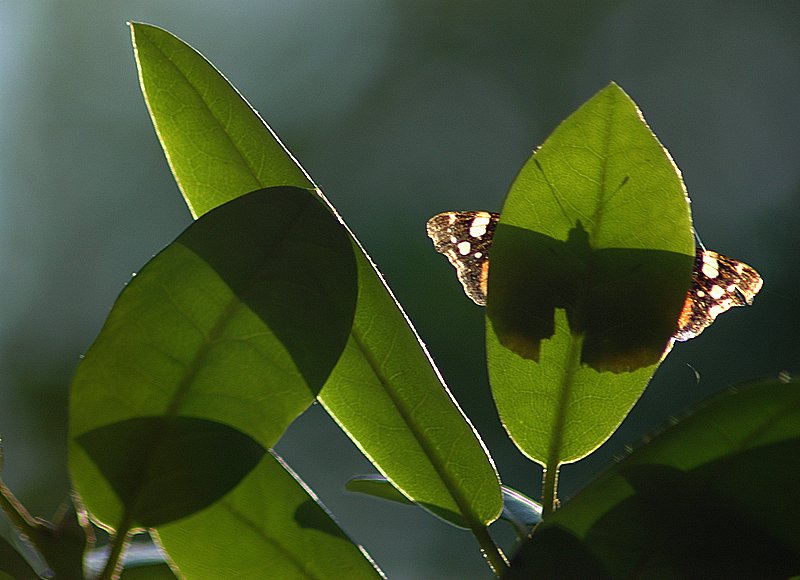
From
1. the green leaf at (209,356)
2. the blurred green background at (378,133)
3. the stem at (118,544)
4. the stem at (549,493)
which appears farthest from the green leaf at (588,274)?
the blurred green background at (378,133)

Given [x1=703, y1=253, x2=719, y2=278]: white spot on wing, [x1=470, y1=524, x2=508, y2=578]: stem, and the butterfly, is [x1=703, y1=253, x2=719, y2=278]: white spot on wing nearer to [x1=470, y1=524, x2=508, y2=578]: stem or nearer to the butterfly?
the butterfly

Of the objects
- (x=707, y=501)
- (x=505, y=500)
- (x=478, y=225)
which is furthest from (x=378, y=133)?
(x=707, y=501)

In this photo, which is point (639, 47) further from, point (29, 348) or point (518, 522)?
point (518, 522)

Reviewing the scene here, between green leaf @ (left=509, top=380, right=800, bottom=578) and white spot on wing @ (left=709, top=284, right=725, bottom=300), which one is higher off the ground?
green leaf @ (left=509, top=380, right=800, bottom=578)

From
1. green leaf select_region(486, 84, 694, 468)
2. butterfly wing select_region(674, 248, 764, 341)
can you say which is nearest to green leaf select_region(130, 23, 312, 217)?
green leaf select_region(486, 84, 694, 468)

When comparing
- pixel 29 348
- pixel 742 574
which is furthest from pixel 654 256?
pixel 29 348

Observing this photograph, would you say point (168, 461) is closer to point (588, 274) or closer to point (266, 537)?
point (266, 537)

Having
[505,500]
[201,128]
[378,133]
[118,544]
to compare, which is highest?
[201,128]
